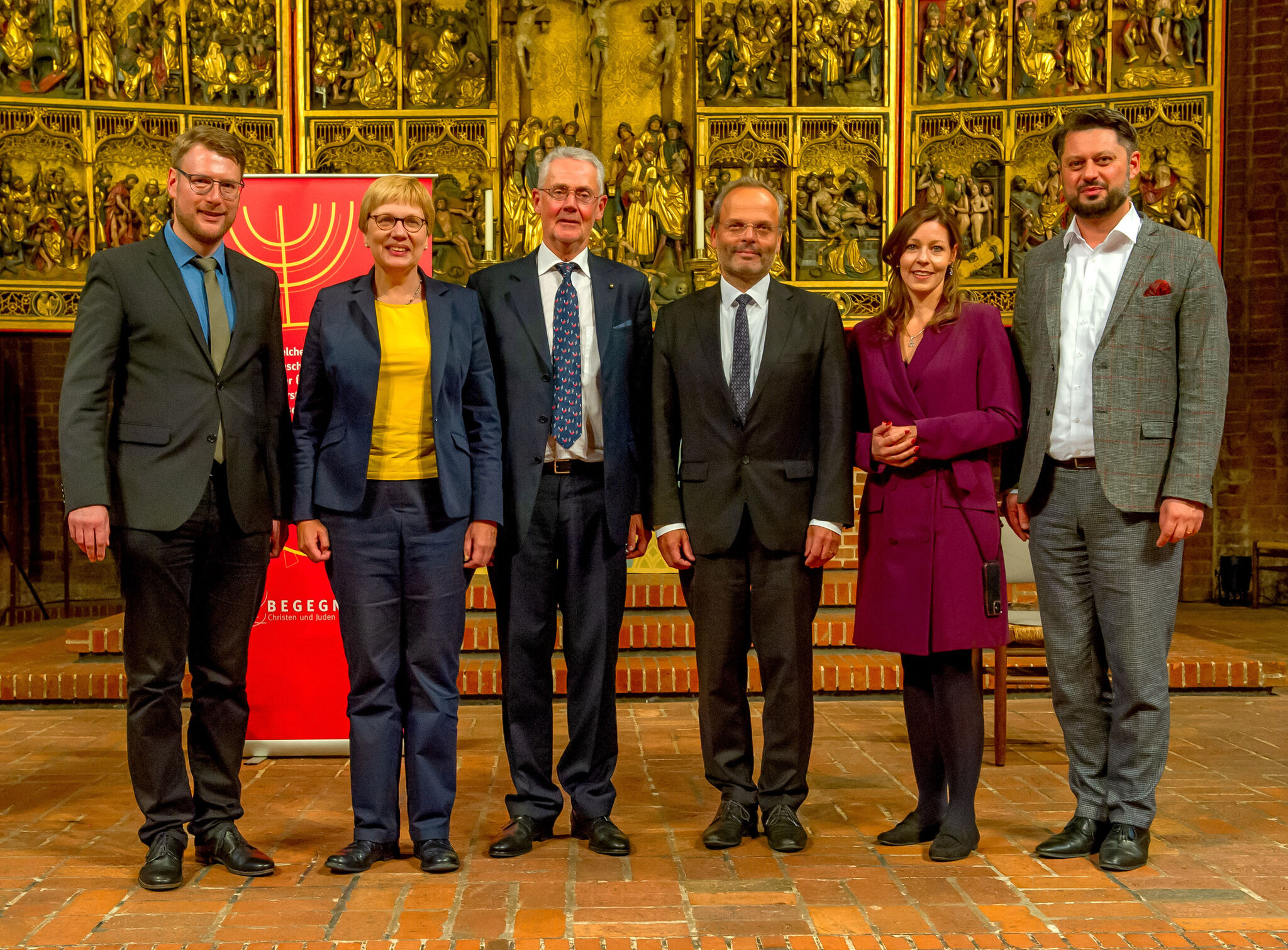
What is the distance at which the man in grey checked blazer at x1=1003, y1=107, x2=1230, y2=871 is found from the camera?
305cm

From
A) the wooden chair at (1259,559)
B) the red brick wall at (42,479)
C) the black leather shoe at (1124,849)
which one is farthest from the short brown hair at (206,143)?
the wooden chair at (1259,559)

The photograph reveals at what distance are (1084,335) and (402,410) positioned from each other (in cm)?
179

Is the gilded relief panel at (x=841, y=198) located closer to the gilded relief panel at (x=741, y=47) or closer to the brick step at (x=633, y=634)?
the gilded relief panel at (x=741, y=47)

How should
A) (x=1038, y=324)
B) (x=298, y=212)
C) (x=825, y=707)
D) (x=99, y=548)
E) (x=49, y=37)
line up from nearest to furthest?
(x=99, y=548) → (x=1038, y=324) → (x=298, y=212) → (x=825, y=707) → (x=49, y=37)

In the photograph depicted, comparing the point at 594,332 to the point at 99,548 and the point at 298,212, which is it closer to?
the point at 99,548

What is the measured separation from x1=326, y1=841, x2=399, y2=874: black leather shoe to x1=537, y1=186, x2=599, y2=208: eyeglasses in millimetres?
1760

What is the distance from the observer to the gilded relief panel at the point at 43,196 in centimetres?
710

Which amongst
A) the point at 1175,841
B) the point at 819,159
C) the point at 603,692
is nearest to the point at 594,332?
the point at 603,692

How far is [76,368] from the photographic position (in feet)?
9.57

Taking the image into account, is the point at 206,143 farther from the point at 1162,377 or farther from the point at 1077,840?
the point at 1077,840

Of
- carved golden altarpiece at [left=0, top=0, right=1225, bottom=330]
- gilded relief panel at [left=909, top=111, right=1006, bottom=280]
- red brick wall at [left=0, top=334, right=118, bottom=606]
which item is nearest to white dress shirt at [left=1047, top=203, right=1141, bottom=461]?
carved golden altarpiece at [left=0, top=0, right=1225, bottom=330]

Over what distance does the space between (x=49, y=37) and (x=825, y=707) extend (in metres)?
5.90

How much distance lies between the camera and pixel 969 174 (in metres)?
7.41

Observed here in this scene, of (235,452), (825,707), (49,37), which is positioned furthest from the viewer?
(49,37)
